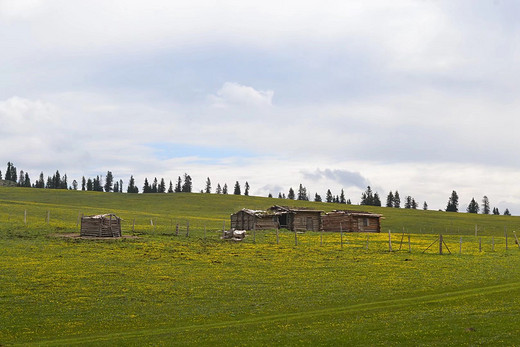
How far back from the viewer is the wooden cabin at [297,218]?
9138cm

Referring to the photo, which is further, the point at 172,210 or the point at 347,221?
the point at 172,210

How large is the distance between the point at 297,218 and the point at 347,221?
10039 mm

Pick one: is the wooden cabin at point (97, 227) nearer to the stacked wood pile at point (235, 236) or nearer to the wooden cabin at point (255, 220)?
the stacked wood pile at point (235, 236)

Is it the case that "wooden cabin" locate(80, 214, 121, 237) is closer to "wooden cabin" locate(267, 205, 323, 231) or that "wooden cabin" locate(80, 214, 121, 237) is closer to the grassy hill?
the grassy hill

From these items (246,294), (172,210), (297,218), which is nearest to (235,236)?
(297,218)

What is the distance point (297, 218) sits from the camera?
91750 millimetres

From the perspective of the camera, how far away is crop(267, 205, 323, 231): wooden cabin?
91375 millimetres

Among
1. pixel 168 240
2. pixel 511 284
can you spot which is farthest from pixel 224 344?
pixel 168 240

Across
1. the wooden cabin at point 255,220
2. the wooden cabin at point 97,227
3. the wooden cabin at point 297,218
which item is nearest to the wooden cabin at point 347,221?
the wooden cabin at point 297,218

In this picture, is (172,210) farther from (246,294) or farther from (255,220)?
(246,294)

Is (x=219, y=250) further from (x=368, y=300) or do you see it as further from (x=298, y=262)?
(x=368, y=300)

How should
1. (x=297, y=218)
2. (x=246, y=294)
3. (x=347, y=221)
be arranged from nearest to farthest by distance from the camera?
(x=246, y=294)
(x=297, y=218)
(x=347, y=221)

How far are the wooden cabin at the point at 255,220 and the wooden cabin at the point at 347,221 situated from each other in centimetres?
1074

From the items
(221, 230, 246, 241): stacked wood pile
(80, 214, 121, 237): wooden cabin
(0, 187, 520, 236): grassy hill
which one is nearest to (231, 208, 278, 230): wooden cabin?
(0, 187, 520, 236): grassy hill
